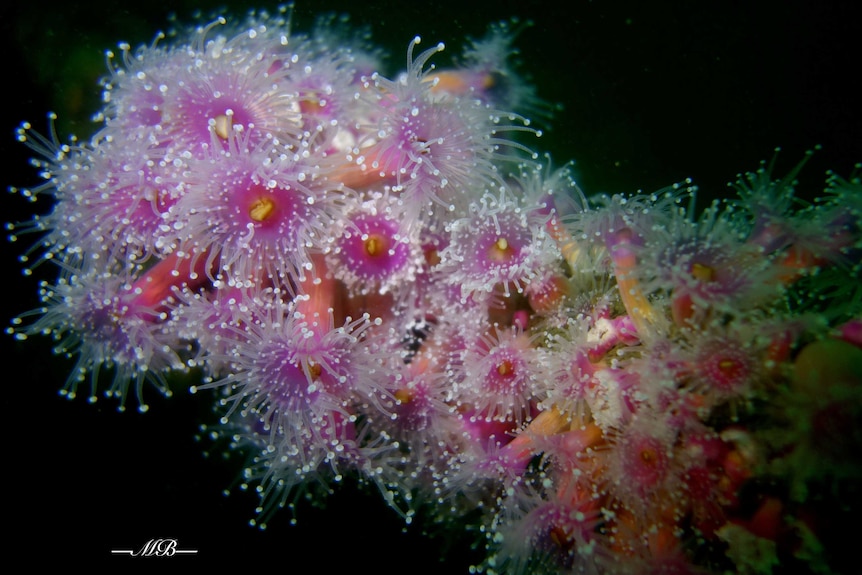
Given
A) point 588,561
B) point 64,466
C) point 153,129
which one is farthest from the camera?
point 64,466

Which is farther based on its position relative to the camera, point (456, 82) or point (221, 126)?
point (456, 82)

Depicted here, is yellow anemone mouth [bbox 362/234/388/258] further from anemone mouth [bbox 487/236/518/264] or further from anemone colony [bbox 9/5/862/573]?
anemone mouth [bbox 487/236/518/264]

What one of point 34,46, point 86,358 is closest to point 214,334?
point 86,358

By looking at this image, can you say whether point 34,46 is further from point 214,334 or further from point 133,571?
point 133,571

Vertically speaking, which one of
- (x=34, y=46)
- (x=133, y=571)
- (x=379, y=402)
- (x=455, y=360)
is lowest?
(x=133, y=571)

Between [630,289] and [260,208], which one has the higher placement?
[260,208]

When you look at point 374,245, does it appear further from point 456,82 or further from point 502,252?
point 456,82

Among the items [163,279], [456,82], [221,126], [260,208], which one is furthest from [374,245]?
[456,82]
